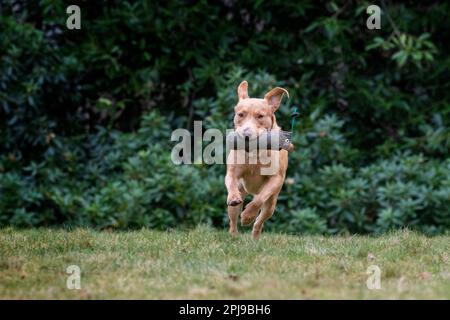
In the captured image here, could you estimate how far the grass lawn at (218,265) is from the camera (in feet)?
16.4

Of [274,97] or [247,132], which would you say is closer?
[247,132]

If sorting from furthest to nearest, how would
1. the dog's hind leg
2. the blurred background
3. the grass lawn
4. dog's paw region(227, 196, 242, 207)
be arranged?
the blurred background, the dog's hind leg, dog's paw region(227, 196, 242, 207), the grass lawn

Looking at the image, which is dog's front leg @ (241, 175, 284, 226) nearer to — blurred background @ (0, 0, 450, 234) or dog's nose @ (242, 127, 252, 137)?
dog's nose @ (242, 127, 252, 137)

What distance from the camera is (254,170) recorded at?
723 centimetres

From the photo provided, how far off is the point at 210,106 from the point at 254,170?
3410 millimetres

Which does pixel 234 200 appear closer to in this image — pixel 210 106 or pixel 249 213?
pixel 249 213

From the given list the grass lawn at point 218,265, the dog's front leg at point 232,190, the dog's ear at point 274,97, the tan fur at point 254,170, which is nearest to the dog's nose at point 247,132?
the tan fur at point 254,170

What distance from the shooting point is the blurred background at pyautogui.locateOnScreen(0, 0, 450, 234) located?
968 cm

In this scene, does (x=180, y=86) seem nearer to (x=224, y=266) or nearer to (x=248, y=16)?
(x=248, y=16)

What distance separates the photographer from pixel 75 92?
1116 centimetres

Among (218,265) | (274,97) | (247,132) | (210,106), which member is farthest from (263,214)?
(210,106)

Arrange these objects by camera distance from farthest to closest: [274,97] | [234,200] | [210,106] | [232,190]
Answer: [210,106] → [274,97] → [232,190] → [234,200]

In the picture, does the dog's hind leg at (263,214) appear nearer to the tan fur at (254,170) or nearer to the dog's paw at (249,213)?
the tan fur at (254,170)

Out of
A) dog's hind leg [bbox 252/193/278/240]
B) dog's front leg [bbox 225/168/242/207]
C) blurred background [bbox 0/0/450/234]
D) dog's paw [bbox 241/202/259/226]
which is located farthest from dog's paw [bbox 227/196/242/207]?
blurred background [bbox 0/0/450/234]
